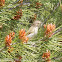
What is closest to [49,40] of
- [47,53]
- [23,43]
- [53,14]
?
[23,43]

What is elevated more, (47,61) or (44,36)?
(44,36)

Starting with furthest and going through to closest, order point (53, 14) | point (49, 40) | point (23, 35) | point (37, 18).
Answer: point (37, 18)
point (53, 14)
point (49, 40)
point (23, 35)

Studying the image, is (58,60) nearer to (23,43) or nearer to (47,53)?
(47,53)

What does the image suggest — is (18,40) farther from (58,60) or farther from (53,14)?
(53,14)

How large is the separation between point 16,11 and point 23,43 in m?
0.52

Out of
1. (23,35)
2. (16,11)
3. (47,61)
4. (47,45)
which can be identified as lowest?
(47,61)

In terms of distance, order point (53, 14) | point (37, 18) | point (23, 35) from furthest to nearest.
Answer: point (37, 18) → point (53, 14) → point (23, 35)

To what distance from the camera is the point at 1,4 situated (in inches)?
31.9

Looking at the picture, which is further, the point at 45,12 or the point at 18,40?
the point at 45,12

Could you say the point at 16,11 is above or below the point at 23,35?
above

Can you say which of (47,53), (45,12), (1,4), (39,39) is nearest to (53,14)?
(45,12)

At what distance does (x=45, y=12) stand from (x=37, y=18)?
33cm

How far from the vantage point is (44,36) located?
90cm

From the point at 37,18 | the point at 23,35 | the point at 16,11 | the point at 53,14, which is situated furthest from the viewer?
the point at 37,18
